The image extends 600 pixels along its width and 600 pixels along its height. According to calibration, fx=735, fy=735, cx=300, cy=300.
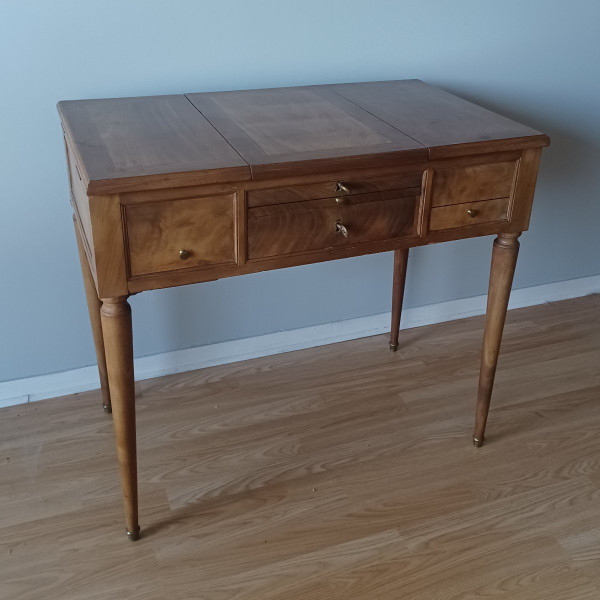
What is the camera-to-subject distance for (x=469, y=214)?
1545mm


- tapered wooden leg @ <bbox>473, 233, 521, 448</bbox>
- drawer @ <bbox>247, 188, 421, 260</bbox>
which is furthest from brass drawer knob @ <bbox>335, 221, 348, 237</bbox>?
tapered wooden leg @ <bbox>473, 233, 521, 448</bbox>

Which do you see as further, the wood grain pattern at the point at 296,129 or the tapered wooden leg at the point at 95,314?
the tapered wooden leg at the point at 95,314

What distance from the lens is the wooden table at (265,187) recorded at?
1295 millimetres

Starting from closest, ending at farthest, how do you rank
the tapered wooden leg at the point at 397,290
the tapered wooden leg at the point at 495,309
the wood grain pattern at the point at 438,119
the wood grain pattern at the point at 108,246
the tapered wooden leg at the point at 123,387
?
the wood grain pattern at the point at 108,246 < the tapered wooden leg at the point at 123,387 < the wood grain pattern at the point at 438,119 < the tapered wooden leg at the point at 495,309 < the tapered wooden leg at the point at 397,290

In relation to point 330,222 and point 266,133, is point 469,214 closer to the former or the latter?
point 330,222

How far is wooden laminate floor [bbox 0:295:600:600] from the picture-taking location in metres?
1.53

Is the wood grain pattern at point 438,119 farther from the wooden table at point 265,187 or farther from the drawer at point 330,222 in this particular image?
the drawer at point 330,222

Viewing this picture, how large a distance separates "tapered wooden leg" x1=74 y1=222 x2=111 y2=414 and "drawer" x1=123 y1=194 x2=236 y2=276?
404 mm

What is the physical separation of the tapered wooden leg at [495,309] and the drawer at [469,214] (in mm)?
60

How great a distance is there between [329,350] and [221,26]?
1.00 meters

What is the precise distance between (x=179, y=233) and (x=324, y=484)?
0.77 m

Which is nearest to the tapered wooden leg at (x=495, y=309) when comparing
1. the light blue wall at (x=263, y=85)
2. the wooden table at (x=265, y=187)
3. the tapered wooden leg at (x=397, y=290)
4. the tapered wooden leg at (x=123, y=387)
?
the wooden table at (x=265, y=187)

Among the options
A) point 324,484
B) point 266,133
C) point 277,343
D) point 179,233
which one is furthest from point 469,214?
point 277,343

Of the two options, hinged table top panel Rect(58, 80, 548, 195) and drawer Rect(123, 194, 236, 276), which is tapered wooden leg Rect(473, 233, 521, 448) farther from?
drawer Rect(123, 194, 236, 276)
